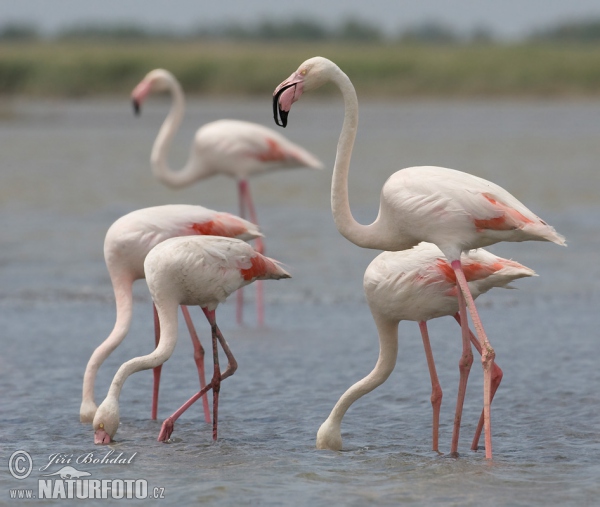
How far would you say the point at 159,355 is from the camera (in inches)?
238

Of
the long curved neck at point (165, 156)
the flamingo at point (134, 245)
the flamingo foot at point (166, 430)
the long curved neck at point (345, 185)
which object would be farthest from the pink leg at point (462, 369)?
the long curved neck at point (165, 156)

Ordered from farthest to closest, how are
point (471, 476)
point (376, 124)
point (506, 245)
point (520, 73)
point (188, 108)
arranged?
point (520, 73) → point (188, 108) → point (376, 124) → point (506, 245) → point (471, 476)

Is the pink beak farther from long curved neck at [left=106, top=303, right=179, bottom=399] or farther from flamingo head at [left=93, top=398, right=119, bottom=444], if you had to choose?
long curved neck at [left=106, top=303, right=179, bottom=399]

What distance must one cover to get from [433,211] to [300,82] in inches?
35.0

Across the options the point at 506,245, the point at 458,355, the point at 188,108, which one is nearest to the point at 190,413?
the point at 458,355

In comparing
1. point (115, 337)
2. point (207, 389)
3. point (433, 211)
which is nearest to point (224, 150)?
point (115, 337)

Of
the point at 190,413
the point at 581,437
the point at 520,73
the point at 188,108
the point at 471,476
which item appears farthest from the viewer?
the point at 520,73

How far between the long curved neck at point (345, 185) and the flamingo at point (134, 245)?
142cm

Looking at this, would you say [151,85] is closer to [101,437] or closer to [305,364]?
[305,364]

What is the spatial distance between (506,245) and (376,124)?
1559 centimetres

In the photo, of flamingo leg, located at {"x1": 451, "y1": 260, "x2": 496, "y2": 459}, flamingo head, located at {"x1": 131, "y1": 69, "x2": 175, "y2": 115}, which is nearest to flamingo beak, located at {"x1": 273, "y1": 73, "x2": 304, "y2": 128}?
flamingo leg, located at {"x1": 451, "y1": 260, "x2": 496, "y2": 459}

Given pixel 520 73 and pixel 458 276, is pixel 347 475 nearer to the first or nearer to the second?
pixel 458 276

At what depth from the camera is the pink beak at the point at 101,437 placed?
589 cm

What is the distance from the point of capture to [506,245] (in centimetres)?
1212
